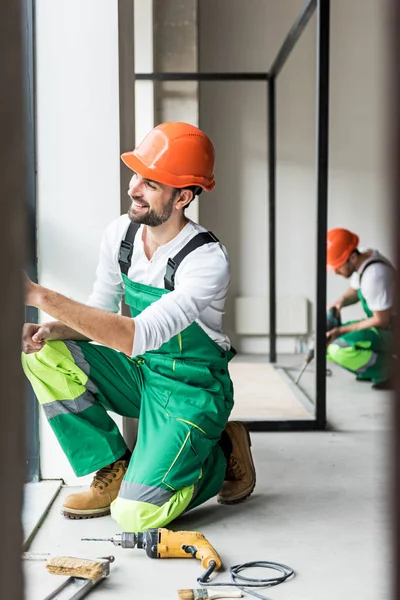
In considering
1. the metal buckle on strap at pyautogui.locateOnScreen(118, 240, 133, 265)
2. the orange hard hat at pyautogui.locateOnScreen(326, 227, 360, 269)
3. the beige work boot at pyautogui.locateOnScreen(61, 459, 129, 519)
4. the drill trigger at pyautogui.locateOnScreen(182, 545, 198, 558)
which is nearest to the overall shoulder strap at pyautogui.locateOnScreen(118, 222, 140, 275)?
the metal buckle on strap at pyautogui.locateOnScreen(118, 240, 133, 265)

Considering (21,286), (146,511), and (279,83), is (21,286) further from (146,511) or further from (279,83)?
(279,83)

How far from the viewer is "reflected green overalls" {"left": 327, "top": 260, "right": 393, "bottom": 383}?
5.22 metres

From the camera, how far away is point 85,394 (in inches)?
104

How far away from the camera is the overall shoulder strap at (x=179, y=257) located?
101 inches

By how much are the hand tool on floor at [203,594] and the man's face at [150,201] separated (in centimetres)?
116

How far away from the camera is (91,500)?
2693mm

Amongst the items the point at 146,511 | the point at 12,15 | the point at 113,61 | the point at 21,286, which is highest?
the point at 113,61

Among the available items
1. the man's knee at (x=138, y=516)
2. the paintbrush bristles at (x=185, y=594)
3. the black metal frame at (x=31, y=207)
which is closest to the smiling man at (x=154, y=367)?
the man's knee at (x=138, y=516)

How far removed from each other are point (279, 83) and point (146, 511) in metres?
5.88

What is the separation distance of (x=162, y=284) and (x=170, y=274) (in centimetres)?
6

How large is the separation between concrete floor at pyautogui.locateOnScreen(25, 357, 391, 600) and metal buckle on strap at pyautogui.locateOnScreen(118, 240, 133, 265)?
87cm

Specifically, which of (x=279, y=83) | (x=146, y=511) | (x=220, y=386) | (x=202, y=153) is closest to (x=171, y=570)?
(x=146, y=511)

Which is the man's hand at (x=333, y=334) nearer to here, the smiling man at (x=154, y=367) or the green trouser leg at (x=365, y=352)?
the green trouser leg at (x=365, y=352)

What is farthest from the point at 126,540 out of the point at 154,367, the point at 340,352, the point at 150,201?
the point at 340,352
